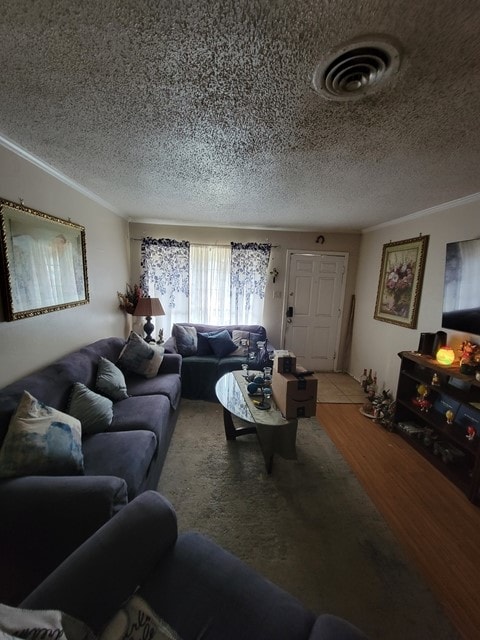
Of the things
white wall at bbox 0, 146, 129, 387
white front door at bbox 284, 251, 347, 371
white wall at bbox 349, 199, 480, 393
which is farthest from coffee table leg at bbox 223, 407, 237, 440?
white front door at bbox 284, 251, 347, 371

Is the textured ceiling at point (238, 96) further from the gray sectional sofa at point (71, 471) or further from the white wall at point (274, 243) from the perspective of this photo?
the white wall at point (274, 243)

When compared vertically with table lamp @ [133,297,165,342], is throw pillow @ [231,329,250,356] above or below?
below

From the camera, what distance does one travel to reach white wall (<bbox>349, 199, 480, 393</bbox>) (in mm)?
2479

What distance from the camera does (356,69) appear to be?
3.32ft

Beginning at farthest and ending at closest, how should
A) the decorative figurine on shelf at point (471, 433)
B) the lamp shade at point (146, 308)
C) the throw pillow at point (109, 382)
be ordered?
the lamp shade at point (146, 308) < the throw pillow at point (109, 382) < the decorative figurine on shelf at point (471, 433)

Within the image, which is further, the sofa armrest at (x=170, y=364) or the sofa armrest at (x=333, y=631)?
the sofa armrest at (x=170, y=364)

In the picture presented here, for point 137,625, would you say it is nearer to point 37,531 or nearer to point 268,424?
point 37,531

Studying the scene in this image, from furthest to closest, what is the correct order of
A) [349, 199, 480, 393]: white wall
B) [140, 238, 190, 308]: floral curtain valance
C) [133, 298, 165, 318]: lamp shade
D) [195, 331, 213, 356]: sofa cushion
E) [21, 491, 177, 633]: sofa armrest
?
[140, 238, 190, 308]: floral curtain valance
[195, 331, 213, 356]: sofa cushion
[133, 298, 165, 318]: lamp shade
[349, 199, 480, 393]: white wall
[21, 491, 177, 633]: sofa armrest

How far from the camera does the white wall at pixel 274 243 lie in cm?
408

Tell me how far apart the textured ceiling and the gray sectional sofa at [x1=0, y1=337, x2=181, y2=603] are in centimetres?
156

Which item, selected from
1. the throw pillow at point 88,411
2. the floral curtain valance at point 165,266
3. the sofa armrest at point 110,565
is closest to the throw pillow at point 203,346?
the floral curtain valance at point 165,266

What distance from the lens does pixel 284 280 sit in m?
4.32

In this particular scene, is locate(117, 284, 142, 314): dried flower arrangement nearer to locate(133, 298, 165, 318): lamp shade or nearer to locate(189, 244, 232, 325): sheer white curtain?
locate(133, 298, 165, 318): lamp shade

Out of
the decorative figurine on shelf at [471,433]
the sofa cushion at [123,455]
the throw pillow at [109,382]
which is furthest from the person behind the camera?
the throw pillow at [109,382]
